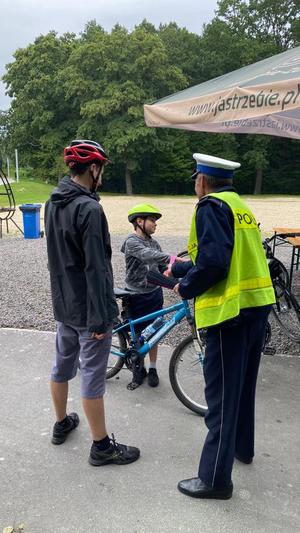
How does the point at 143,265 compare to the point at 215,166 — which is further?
the point at 143,265

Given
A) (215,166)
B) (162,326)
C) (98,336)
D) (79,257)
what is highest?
(215,166)

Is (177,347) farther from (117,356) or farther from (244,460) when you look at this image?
(244,460)

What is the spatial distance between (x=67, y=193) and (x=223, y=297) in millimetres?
991

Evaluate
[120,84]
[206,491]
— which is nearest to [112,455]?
[206,491]

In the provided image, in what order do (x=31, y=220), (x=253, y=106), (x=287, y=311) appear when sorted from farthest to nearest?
(x=31, y=220) → (x=287, y=311) → (x=253, y=106)

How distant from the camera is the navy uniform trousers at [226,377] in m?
2.39

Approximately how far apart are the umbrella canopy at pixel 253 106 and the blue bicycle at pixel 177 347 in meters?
1.47

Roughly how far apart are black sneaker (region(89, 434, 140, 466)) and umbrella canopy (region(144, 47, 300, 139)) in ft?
8.19

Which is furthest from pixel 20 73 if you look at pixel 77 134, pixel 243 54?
pixel 243 54

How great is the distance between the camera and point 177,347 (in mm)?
3455

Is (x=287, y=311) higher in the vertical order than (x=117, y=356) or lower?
higher

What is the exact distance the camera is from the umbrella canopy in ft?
11.2

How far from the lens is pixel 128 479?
8.99 ft

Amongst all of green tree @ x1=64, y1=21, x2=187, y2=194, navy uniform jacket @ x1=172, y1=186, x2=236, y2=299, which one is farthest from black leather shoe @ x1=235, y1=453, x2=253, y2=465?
green tree @ x1=64, y1=21, x2=187, y2=194
